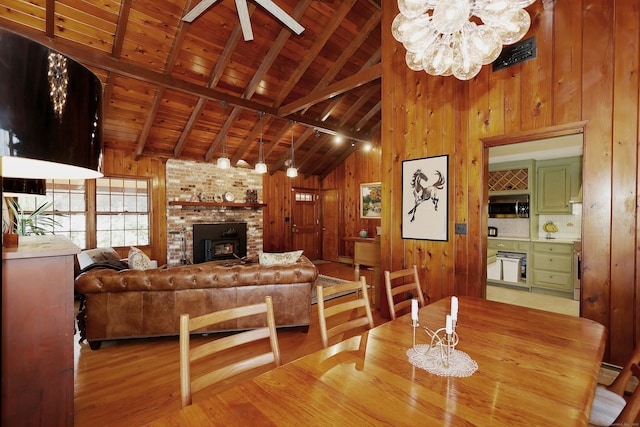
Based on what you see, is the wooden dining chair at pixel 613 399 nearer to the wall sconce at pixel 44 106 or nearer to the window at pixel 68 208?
the wall sconce at pixel 44 106

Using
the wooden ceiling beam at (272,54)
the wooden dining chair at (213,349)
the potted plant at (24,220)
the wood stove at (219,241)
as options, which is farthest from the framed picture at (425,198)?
the wood stove at (219,241)

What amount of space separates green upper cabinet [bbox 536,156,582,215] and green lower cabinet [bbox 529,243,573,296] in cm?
71

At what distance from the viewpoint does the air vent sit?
2.58 metres

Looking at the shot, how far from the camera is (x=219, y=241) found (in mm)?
6938

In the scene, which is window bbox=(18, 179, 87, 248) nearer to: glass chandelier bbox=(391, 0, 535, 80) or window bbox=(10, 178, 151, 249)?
window bbox=(10, 178, 151, 249)

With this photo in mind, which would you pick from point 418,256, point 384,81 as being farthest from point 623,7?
point 418,256

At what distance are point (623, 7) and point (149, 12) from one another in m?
4.82

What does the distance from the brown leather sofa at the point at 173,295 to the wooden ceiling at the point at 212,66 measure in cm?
264

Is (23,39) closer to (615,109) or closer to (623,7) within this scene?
(615,109)

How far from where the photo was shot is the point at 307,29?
4.59m

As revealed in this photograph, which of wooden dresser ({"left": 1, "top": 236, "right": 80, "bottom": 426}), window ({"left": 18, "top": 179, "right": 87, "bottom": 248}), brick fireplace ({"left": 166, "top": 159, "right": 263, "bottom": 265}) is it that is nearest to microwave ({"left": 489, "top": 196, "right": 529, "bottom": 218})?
brick fireplace ({"left": 166, "top": 159, "right": 263, "bottom": 265})

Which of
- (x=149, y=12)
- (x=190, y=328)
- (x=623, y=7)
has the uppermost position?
(x=149, y=12)

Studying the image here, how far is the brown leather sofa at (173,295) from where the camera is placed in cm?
295

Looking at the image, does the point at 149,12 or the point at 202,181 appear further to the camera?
the point at 202,181
